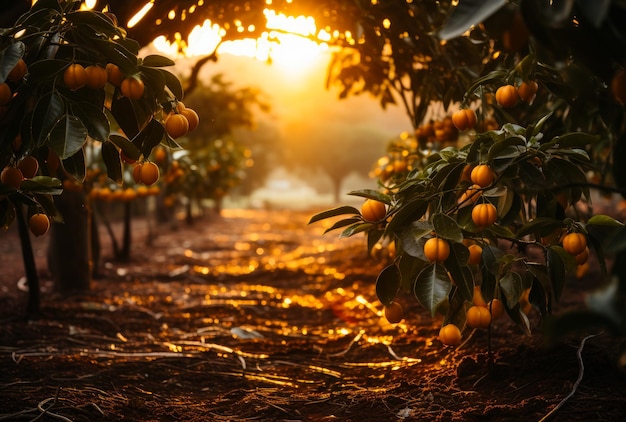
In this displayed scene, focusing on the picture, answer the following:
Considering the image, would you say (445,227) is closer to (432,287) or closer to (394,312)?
(432,287)

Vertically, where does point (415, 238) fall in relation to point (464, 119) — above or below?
below

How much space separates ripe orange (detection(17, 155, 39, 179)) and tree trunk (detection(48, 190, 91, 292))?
3.13 m

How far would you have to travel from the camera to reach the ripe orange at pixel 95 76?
1.87 metres

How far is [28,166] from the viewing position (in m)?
2.13

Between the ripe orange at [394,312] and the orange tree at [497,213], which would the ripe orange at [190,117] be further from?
the ripe orange at [394,312]

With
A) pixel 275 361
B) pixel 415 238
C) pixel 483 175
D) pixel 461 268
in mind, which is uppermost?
pixel 483 175

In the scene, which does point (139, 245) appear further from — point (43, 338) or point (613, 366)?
point (613, 366)

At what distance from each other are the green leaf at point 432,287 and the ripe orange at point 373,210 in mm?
281

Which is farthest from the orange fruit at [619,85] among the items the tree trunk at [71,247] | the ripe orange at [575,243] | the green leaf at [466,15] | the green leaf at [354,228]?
the tree trunk at [71,247]

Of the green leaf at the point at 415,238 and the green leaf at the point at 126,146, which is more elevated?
the green leaf at the point at 126,146

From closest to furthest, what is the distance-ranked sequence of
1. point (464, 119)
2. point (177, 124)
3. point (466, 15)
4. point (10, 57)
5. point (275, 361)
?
point (466, 15)
point (10, 57)
point (177, 124)
point (464, 119)
point (275, 361)

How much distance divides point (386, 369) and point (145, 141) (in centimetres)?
186

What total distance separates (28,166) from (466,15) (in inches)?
63.5

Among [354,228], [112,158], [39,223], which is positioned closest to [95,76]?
[112,158]
